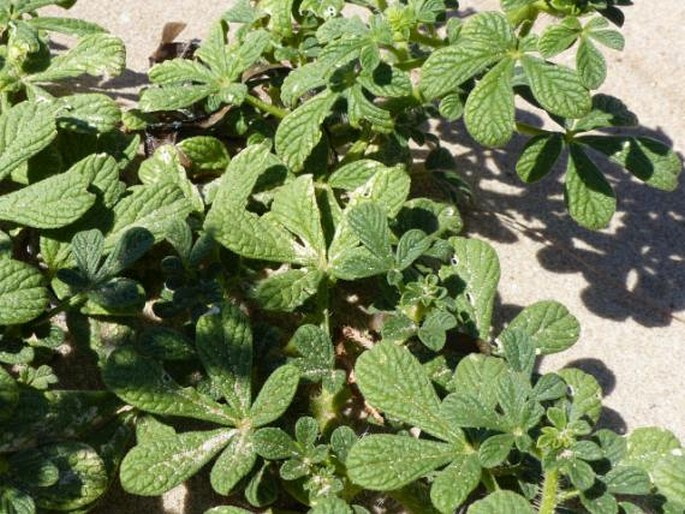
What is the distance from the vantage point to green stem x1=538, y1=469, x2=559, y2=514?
1832mm

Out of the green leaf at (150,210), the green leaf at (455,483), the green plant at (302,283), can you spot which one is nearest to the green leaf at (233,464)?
the green plant at (302,283)

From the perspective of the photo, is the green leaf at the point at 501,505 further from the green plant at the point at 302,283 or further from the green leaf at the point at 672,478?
the green leaf at the point at 672,478

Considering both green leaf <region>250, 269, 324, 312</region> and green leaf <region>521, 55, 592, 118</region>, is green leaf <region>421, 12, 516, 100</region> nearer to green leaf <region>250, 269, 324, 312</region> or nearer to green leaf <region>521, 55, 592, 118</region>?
green leaf <region>521, 55, 592, 118</region>

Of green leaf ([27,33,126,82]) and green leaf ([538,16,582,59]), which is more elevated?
green leaf ([538,16,582,59])

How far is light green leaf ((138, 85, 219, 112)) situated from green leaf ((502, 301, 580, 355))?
88cm

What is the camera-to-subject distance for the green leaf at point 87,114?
2289 mm

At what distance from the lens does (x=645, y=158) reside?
2.25 m

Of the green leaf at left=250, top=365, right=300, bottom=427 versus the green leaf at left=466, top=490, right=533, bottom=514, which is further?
the green leaf at left=250, top=365, right=300, bottom=427

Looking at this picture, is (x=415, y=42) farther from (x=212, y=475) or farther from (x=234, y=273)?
(x=212, y=475)

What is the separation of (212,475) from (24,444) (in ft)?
1.19

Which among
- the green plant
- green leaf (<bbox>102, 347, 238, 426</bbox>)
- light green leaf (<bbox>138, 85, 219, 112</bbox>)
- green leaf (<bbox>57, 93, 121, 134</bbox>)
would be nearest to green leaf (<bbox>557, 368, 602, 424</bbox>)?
the green plant

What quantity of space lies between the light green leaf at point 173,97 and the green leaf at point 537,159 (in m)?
0.73

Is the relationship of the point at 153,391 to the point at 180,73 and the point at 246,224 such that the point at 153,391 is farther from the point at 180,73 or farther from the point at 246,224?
the point at 180,73

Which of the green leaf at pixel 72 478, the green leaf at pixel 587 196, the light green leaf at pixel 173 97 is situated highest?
the light green leaf at pixel 173 97
